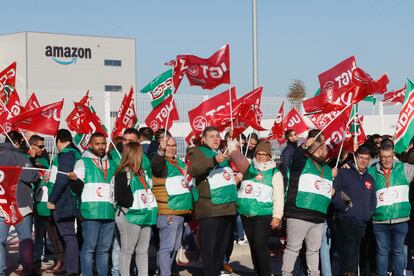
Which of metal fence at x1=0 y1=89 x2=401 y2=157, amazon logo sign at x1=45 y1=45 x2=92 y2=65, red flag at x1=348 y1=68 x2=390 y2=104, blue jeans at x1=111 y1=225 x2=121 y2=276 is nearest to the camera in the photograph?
blue jeans at x1=111 y1=225 x2=121 y2=276

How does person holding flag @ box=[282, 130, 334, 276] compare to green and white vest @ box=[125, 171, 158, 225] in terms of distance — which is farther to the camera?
person holding flag @ box=[282, 130, 334, 276]

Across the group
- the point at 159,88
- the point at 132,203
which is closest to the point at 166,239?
the point at 132,203

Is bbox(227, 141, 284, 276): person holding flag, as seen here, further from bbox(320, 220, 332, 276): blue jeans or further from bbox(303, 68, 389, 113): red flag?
bbox(303, 68, 389, 113): red flag

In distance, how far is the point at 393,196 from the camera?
434 inches

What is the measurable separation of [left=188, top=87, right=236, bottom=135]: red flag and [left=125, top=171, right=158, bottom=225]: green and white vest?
376 cm

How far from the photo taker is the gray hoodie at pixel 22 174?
36.2 ft

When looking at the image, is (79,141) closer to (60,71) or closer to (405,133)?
(405,133)

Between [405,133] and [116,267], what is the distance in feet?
14.6

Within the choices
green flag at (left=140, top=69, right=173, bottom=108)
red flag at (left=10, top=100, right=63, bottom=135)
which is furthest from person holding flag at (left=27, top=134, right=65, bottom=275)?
green flag at (left=140, top=69, right=173, bottom=108)

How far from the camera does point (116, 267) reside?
437 inches

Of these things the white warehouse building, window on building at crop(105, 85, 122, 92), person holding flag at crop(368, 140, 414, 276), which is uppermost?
the white warehouse building

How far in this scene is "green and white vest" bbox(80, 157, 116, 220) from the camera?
1055 cm

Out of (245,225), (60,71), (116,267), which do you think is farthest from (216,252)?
(60,71)

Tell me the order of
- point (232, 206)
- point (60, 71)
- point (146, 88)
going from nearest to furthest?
point (232, 206) → point (146, 88) → point (60, 71)
